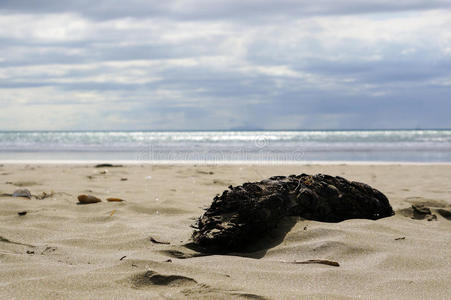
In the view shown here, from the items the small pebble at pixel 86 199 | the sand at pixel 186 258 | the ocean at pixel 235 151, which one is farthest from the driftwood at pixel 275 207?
the ocean at pixel 235 151

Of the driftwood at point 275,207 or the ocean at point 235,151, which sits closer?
the driftwood at point 275,207

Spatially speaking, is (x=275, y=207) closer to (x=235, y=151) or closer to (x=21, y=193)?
(x=21, y=193)

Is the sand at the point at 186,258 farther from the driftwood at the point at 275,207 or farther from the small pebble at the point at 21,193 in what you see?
the small pebble at the point at 21,193

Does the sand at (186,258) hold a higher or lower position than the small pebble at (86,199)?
lower

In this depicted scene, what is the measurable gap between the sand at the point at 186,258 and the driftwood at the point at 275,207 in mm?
148

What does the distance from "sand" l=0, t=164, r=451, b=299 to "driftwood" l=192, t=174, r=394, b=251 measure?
0.15 metres

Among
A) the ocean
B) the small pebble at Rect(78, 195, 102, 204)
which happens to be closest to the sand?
the small pebble at Rect(78, 195, 102, 204)

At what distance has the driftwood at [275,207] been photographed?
2.78 meters

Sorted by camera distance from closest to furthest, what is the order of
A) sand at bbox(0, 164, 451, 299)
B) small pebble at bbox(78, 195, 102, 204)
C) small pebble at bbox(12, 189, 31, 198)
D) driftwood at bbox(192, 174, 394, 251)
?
sand at bbox(0, 164, 451, 299) < driftwood at bbox(192, 174, 394, 251) < small pebble at bbox(78, 195, 102, 204) < small pebble at bbox(12, 189, 31, 198)

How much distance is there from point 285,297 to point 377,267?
743 mm

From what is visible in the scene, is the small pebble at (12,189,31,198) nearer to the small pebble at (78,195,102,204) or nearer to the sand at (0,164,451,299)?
the sand at (0,164,451,299)

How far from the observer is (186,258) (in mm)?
2611

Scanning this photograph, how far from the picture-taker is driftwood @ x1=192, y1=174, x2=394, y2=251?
9.13 feet

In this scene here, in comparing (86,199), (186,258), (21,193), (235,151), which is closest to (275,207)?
(186,258)
